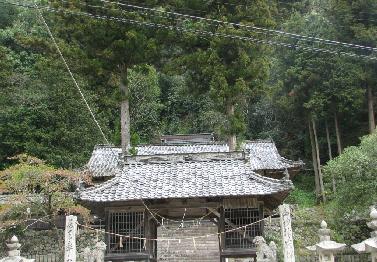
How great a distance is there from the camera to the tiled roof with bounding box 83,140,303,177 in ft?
84.9

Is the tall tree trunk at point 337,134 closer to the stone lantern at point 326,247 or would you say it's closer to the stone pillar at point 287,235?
the stone lantern at point 326,247

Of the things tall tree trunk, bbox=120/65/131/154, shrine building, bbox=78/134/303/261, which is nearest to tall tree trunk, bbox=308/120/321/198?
tall tree trunk, bbox=120/65/131/154

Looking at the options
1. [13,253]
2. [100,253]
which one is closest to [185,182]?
[100,253]

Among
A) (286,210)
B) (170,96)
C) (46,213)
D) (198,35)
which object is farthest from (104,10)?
(170,96)

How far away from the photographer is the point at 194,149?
30.5m

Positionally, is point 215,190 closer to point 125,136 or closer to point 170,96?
point 125,136

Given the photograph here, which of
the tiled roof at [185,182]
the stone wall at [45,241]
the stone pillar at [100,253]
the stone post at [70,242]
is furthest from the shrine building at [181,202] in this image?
the stone wall at [45,241]

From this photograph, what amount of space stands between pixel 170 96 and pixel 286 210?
1216 inches

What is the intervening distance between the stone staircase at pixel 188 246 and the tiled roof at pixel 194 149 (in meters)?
3.75

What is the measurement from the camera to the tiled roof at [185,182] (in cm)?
1365

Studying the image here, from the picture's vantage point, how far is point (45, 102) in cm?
3044

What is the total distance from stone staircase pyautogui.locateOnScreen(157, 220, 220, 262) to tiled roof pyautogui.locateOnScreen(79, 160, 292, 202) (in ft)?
16.8

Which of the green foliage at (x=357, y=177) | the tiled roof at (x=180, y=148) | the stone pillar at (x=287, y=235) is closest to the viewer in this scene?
the stone pillar at (x=287, y=235)

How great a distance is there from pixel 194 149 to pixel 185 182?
15964 mm
